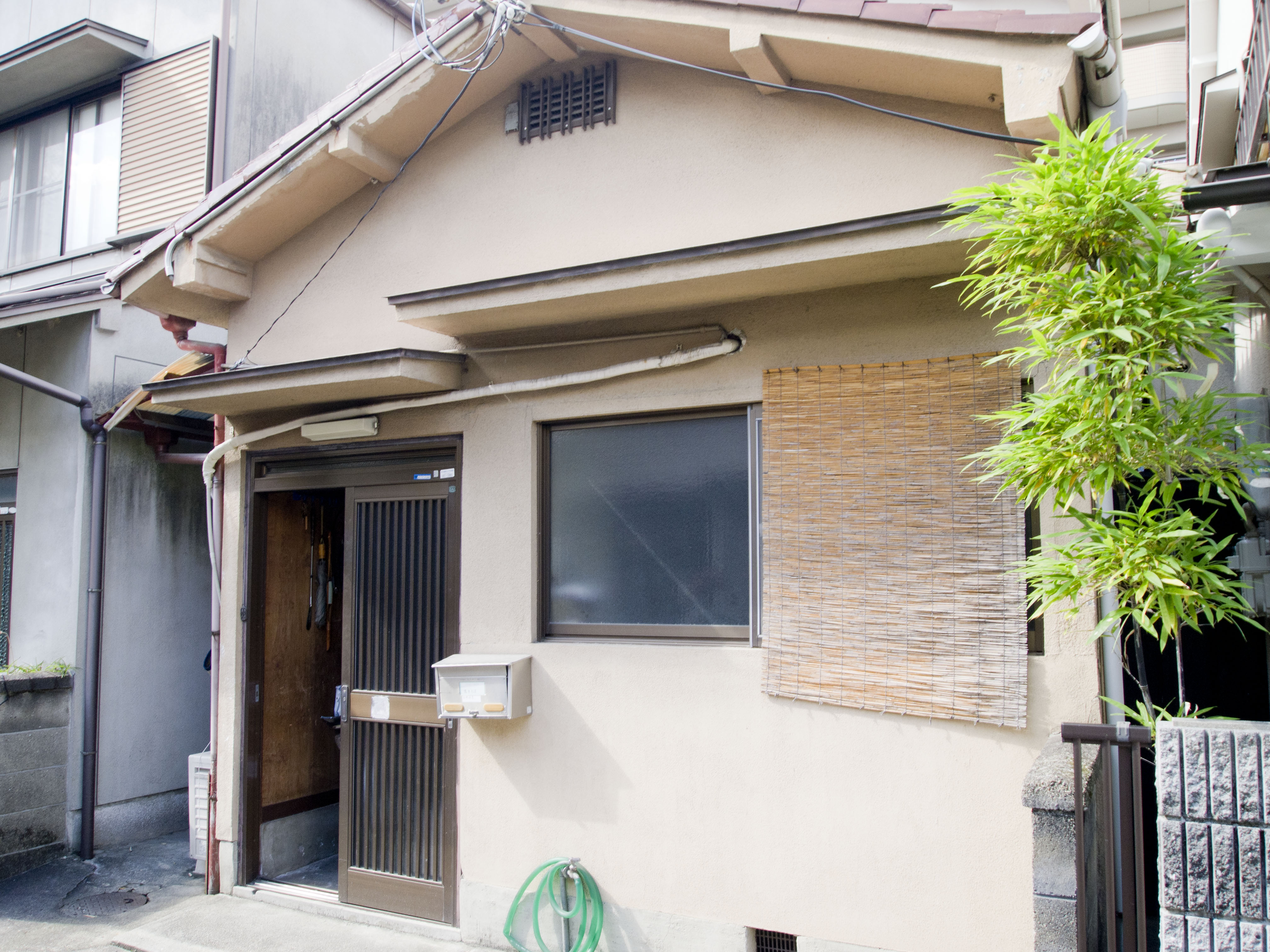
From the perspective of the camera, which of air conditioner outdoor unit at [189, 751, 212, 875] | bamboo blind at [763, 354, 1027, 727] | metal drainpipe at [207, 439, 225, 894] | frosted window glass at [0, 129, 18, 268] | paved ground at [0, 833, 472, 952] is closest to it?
bamboo blind at [763, 354, 1027, 727]

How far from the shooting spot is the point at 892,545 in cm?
458

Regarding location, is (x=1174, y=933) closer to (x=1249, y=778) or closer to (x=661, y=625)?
(x=1249, y=778)

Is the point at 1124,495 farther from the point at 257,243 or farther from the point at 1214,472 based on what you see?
the point at 257,243

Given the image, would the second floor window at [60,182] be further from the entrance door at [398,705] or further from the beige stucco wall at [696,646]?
the entrance door at [398,705]

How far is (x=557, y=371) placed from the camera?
564cm

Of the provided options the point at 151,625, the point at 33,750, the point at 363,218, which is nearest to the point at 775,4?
the point at 363,218

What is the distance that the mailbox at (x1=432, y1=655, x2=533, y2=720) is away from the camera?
5.29 meters

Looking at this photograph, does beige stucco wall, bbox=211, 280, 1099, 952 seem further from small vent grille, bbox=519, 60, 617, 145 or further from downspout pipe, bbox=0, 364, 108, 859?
downspout pipe, bbox=0, 364, 108, 859

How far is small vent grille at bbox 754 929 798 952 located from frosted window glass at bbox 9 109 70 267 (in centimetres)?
965

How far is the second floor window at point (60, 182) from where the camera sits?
31.0ft

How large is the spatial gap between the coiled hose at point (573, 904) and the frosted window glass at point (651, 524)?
4.66ft

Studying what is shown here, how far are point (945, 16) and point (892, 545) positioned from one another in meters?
2.50

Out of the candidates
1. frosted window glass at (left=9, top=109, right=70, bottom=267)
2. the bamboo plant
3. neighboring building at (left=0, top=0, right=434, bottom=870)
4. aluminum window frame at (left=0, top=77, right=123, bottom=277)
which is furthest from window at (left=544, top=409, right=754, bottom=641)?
frosted window glass at (left=9, top=109, right=70, bottom=267)

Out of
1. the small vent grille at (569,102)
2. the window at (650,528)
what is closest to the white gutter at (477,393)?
the window at (650,528)
